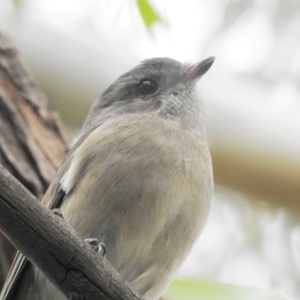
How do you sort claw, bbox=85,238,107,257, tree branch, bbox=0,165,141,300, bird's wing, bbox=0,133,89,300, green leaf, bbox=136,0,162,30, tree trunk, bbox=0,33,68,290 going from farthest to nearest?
tree trunk, bbox=0,33,68,290 < bird's wing, bbox=0,133,89,300 < green leaf, bbox=136,0,162,30 < claw, bbox=85,238,107,257 < tree branch, bbox=0,165,141,300

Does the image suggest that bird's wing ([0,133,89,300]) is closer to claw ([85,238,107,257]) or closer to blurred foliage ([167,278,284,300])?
claw ([85,238,107,257])

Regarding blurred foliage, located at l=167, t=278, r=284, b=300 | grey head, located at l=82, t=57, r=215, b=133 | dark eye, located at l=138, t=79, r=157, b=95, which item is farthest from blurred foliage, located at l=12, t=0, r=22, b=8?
blurred foliage, located at l=167, t=278, r=284, b=300

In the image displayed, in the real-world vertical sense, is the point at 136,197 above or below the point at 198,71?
below

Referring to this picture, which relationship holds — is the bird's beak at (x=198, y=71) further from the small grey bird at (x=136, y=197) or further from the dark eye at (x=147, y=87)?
the small grey bird at (x=136, y=197)

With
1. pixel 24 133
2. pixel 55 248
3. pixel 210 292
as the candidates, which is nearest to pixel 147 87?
pixel 24 133

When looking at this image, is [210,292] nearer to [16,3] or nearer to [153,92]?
[153,92]

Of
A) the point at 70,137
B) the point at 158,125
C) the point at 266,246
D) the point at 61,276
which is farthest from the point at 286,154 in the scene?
the point at 61,276
